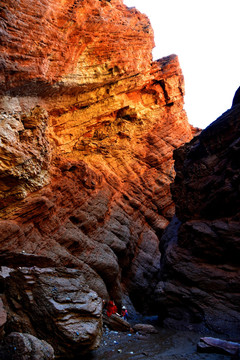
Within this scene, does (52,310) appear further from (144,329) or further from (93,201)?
(93,201)

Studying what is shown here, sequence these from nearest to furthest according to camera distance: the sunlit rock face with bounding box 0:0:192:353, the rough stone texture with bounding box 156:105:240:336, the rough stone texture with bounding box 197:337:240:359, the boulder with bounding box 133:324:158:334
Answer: the rough stone texture with bounding box 197:337:240:359 < the rough stone texture with bounding box 156:105:240:336 < the boulder with bounding box 133:324:158:334 < the sunlit rock face with bounding box 0:0:192:353

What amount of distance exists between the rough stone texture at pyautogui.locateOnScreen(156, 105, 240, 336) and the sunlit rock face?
493cm

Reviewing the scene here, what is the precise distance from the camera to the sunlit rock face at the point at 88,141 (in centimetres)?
1684

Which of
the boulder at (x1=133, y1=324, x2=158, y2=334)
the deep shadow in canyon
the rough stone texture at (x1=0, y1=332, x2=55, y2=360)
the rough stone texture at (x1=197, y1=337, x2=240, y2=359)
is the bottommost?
the boulder at (x1=133, y1=324, x2=158, y2=334)

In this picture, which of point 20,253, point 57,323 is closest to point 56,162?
point 20,253

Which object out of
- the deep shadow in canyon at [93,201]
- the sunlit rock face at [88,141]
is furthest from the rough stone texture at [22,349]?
the sunlit rock face at [88,141]

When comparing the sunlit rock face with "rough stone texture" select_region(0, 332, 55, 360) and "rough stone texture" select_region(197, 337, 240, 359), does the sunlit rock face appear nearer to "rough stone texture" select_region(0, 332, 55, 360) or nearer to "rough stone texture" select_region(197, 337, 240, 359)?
"rough stone texture" select_region(0, 332, 55, 360)

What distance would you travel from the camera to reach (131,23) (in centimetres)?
3125

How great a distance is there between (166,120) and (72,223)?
2092 cm

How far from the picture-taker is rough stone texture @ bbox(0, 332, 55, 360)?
7363 millimetres

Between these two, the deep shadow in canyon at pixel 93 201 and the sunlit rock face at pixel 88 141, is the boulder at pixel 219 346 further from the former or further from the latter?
the sunlit rock face at pixel 88 141

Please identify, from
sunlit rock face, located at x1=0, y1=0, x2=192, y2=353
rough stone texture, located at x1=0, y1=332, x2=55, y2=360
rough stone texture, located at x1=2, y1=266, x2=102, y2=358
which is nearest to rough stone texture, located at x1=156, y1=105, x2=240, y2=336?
sunlit rock face, located at x1=0, y1=0, x2=192, y2=353

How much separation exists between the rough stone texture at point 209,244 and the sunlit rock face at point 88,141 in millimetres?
4925

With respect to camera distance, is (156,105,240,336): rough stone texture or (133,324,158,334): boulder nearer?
(156,105,240,336): rough stone texture
